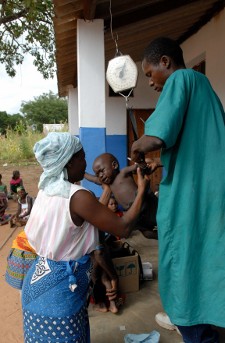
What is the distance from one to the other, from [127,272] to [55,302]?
1599mm

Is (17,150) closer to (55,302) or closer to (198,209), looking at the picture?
(55,302)

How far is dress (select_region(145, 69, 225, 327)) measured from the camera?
154cm

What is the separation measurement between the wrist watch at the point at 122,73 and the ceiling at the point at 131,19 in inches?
21.1

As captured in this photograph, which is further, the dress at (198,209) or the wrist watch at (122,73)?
the wrist watch at (122,73)

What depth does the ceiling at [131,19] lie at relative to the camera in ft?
11.3

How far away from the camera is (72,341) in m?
1.53

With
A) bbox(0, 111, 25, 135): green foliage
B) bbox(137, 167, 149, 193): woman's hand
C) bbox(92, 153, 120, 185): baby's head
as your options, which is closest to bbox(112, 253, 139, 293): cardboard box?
bbox(92, 153, 120, 185): baby's head

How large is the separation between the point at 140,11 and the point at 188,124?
288 cm

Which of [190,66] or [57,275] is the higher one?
[190,66]

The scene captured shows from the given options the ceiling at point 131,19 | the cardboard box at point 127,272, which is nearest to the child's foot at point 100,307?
the cardboard box at point 127,272

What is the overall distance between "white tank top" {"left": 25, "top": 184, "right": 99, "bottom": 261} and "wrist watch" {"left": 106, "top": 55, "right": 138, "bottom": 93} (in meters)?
2.10

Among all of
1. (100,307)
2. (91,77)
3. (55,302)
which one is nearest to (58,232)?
(55,302)

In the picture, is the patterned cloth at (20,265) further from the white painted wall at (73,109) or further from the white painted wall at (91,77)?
the white painted wall at (73,109)

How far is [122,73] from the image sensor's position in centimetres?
337
